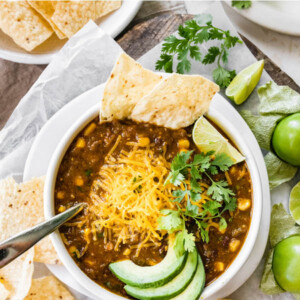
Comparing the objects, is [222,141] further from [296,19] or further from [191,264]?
[296,19]

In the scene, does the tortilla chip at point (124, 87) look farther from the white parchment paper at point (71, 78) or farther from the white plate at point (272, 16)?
the white plate at point (272, 16)

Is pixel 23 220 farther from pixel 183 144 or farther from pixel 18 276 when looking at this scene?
pixel 183 144

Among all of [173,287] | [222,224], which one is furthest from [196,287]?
[222,224]

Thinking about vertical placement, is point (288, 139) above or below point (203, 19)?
below

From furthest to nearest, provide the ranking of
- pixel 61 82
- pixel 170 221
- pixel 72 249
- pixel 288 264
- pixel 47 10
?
pixel 47 10 < pixel 61 82 < pixel 288 264 < pixel 72 249 < pixel 170 221

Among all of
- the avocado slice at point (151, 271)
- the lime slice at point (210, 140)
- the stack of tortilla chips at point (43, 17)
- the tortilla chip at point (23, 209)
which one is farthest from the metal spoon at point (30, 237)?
the stack of tortilla chips at point (43, 17)

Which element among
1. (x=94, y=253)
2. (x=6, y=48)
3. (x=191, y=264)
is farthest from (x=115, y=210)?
(x=6, y=48)

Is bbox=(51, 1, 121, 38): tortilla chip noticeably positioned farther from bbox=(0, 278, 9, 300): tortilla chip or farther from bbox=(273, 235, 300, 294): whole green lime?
bbox=(273, 235, 300, 294): whole green lime
